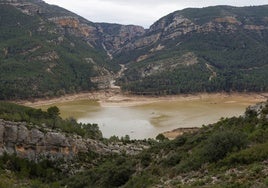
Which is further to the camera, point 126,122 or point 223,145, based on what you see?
point 126,122

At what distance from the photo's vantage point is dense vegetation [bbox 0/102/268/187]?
2216cm

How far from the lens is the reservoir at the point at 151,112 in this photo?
9206 centimetres

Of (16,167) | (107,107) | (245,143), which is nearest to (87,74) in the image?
(107,107)

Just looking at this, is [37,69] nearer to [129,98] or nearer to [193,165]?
[129,98]

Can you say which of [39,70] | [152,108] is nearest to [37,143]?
[152,108]

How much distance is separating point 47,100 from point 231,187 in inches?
5049

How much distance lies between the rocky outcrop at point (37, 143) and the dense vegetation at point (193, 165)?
131cm

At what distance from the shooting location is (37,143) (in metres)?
44.0

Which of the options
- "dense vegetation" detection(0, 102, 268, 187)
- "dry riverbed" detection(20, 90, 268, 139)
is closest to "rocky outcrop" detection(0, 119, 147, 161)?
"dense vegetation" detection(0, 102, 268, 187)

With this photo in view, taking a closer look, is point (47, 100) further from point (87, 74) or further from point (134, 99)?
point (87, 74)

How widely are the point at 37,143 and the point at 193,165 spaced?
23030mm

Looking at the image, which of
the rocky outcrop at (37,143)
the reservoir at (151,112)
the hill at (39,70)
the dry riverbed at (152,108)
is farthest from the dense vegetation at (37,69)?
the rocky outcrop at (37,143)

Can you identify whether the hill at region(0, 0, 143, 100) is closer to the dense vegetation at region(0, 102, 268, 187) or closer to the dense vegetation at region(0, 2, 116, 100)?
the dense vegetation at region(0, 2, 116, 100)

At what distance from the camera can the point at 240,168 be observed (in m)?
22.5
